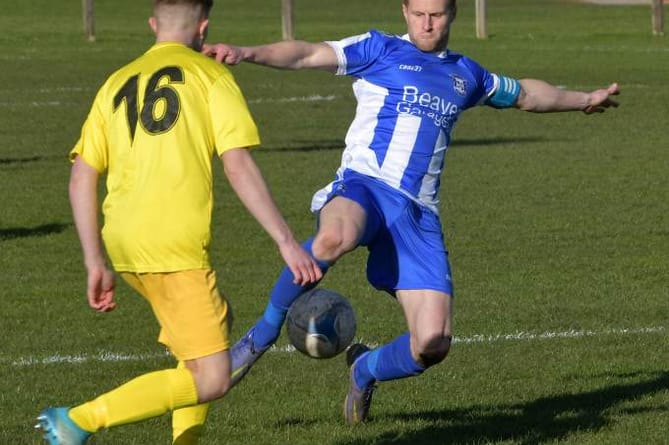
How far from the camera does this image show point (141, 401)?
590cm

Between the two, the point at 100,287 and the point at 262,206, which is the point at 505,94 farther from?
the point at 100,287

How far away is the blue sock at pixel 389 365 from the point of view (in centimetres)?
753

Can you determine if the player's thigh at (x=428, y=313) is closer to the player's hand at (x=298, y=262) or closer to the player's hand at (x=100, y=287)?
the player's hand at (x=298, y=262)

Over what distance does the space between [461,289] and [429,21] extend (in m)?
3.85

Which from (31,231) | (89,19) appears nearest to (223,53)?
(31,231)

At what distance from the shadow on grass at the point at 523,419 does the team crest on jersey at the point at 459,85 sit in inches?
60.7

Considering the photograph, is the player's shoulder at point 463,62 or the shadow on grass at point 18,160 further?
the shadow on grass at point 18,160

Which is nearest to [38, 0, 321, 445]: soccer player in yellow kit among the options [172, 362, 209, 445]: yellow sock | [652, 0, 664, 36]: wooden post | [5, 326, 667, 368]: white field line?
[172, 362, 209, 445]: yellow sock

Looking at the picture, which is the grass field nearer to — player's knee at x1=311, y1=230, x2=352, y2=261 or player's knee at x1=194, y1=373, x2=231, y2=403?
player's knee at x1=311, y1=230, x2=352, y2=261

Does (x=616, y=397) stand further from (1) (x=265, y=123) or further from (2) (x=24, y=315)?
(1) (x=265, y=123)

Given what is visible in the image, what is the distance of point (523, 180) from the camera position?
16641 millimetres

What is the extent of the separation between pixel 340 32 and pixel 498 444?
1334 inches

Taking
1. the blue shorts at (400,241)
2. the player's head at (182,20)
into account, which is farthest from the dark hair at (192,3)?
the blue shorts at (400,241)

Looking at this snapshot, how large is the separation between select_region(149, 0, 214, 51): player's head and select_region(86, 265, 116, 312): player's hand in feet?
2.92
